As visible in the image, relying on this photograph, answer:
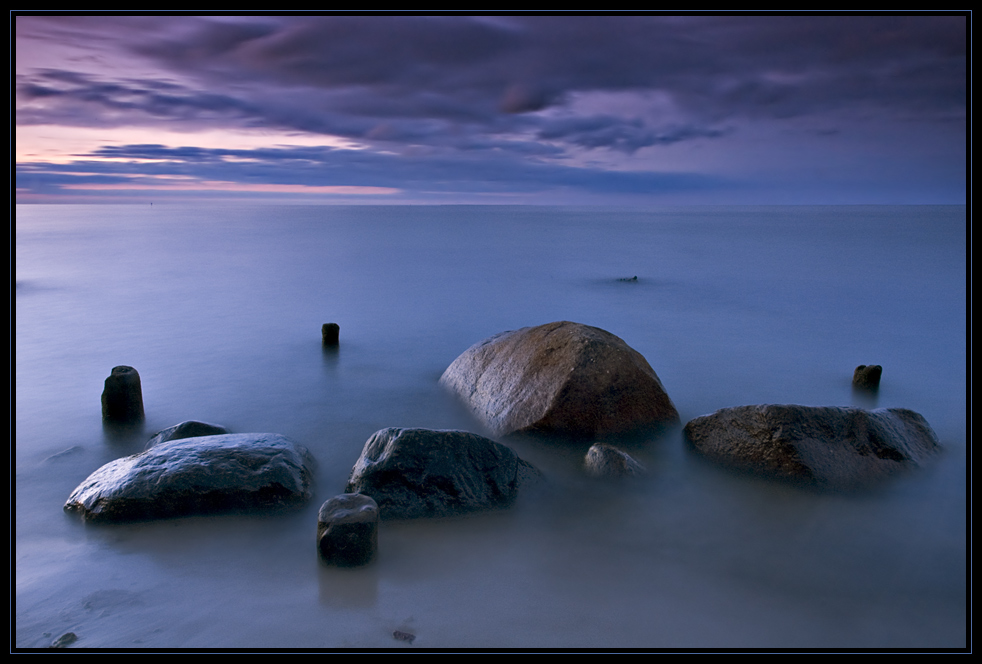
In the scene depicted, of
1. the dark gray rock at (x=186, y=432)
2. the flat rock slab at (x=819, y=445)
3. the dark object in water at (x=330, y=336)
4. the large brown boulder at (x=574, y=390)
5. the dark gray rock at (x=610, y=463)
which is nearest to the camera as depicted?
the flat rock slab at (x=819, y=445)

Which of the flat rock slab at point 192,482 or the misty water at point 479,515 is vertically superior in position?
the flat rock slab at point 192,482

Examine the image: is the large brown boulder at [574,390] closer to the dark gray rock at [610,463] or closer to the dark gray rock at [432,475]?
the dark gray rock at [610,463]

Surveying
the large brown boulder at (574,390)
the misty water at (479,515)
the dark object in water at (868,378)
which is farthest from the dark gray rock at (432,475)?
the dark object in water at (868,378)

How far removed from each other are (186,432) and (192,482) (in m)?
1.14

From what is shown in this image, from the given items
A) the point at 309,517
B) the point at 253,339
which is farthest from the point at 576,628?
the point at 253,339

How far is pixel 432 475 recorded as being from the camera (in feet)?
14.0

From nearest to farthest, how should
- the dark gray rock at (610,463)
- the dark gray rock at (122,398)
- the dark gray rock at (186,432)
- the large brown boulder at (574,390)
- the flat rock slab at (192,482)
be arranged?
the flat rock slab at (192,482), the dark gray rock at (610,463), the dark gray rock at (186,432), the large brown boulder at (574,390), the dark gray rock at (122,398)

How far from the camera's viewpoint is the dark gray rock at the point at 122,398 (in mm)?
5980

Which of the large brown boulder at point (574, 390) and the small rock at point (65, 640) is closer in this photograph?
the small rock at point (65, 640)

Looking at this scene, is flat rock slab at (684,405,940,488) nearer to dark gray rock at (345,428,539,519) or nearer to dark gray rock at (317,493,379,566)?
dark gray rock at (345,428,539,519)

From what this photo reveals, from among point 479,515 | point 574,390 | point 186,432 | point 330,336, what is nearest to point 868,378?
point 574,390

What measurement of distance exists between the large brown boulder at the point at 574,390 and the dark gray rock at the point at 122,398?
3558mm

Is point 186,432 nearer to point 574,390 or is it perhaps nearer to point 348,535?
point 348,535
